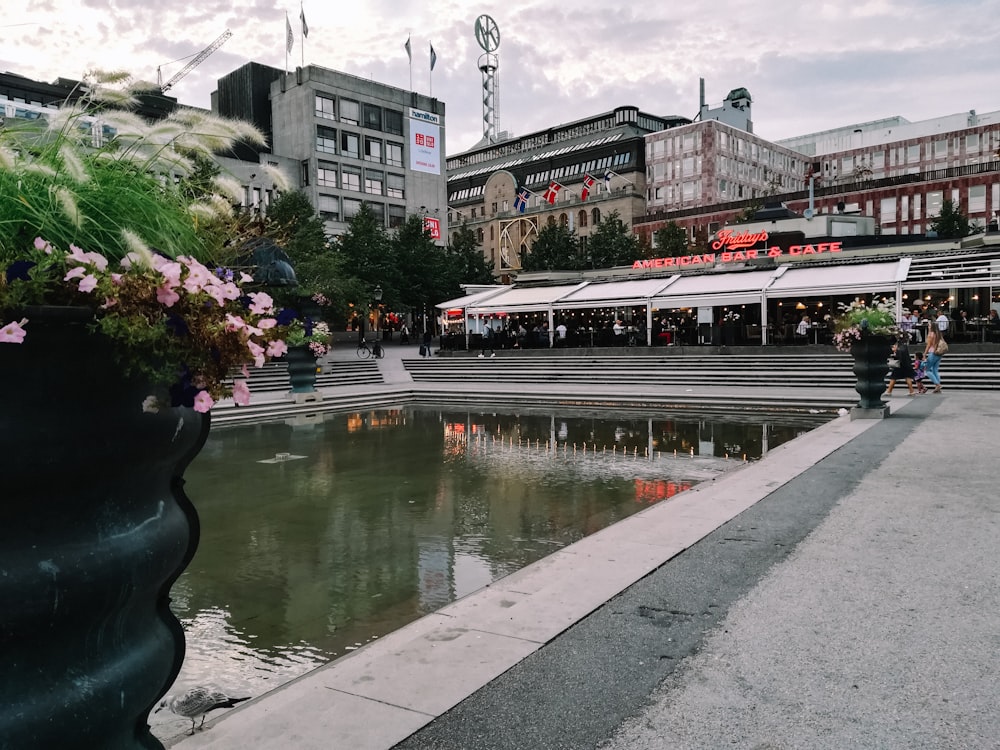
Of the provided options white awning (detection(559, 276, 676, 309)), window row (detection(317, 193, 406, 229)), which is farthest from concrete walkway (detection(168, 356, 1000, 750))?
window row (detection(317, 193, 406, 229))

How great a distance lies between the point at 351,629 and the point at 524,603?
119 cm

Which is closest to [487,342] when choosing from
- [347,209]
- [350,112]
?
[347,209]

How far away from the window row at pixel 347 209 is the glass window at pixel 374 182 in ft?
4.06

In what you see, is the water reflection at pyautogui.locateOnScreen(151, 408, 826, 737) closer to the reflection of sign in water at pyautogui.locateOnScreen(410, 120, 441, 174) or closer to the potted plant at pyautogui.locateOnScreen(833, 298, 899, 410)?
the potted plant at pyautogui.locateOnScreen(833, 298, 899, 410)

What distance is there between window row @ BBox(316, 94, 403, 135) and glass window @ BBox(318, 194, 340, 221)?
719 centimetres

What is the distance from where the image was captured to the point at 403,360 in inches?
1258

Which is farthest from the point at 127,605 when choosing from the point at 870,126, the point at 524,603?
the point at 870,126

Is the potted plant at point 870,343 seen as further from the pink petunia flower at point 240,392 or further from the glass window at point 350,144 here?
the glass window at point 350,144

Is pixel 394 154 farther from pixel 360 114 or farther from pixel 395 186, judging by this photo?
pixel 360 114

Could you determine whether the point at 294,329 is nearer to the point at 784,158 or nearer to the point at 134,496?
the point at 134,496

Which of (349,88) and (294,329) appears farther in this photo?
(349,88)

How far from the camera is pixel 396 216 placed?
230 ft

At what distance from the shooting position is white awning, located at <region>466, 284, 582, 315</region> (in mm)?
33719

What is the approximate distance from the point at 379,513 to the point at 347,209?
60.6 metres
